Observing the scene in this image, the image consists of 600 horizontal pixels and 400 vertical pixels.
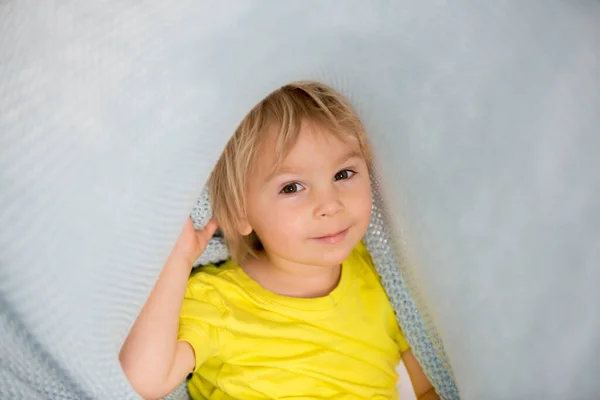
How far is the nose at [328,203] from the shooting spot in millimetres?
692

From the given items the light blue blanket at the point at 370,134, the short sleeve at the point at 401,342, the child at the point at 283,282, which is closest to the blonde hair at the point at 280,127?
the child at the point at 283,282

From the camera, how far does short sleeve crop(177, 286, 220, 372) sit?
689 mm

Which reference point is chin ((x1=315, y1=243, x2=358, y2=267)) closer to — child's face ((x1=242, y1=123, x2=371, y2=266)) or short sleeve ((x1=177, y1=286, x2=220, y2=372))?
child's face ((x1=242, y1=123, x2=371, y2=266))

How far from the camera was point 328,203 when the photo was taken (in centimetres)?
69

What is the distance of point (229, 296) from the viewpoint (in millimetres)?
760

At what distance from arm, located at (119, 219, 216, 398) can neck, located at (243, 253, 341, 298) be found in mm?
129

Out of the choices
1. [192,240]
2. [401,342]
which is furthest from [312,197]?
[401,342]

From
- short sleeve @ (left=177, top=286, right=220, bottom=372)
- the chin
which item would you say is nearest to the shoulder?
short sleeve @ (left=177, top=286, right=220, bottom=372)

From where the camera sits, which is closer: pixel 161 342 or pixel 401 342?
pixel 161 342

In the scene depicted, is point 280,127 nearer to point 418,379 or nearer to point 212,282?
point 212,282

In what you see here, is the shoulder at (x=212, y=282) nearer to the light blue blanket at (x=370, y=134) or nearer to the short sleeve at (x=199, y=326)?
the short sleeve at (x=199, y=326)

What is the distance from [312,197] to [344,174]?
52mm

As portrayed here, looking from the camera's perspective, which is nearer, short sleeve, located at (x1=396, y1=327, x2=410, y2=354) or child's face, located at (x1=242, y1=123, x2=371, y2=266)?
child's face, located at (x1=242, y1=123, x2=371, y2=266)

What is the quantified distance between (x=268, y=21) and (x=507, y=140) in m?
0.19
